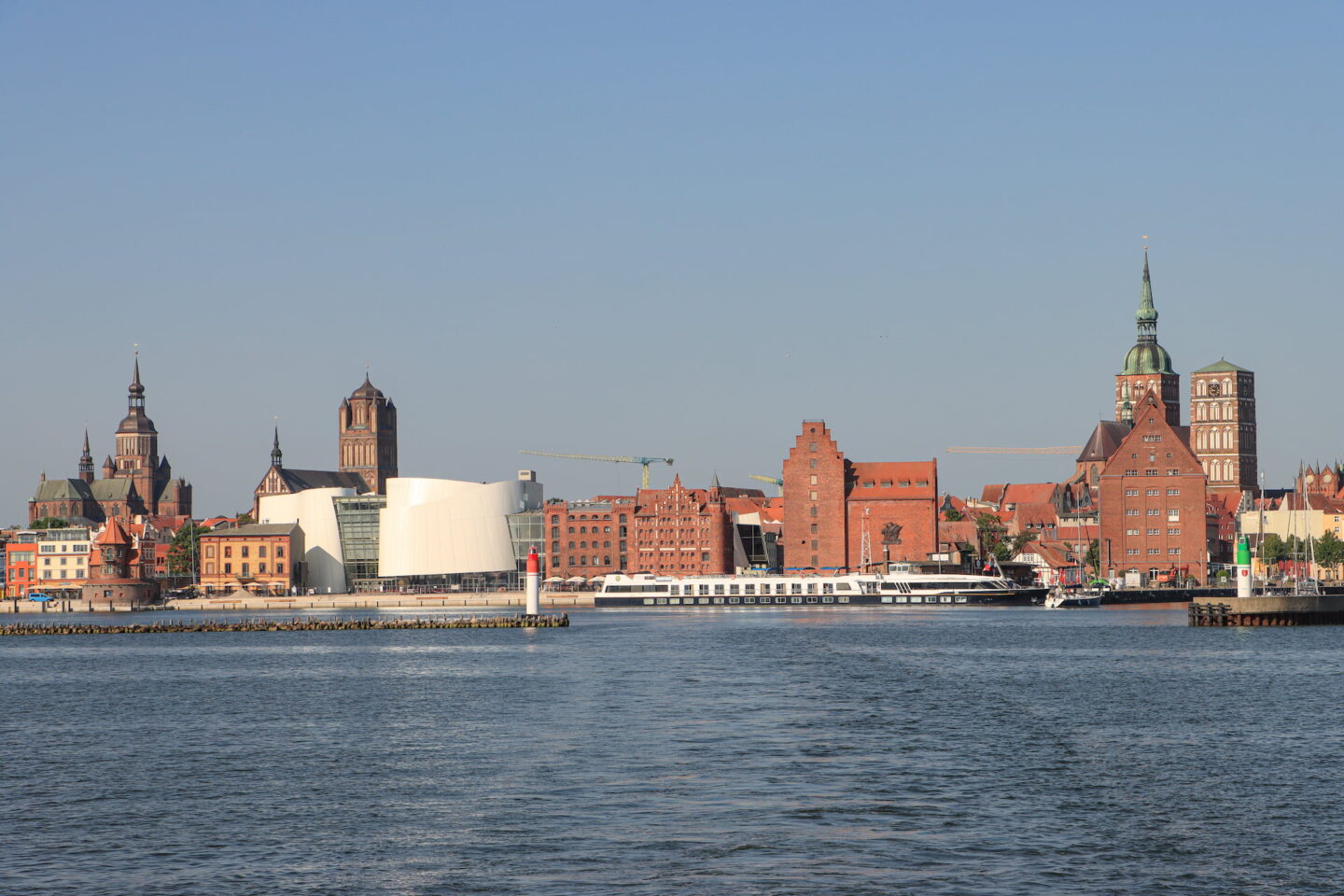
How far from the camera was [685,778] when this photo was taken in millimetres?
44375

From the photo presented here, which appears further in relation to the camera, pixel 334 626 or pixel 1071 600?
pixel 1071 600

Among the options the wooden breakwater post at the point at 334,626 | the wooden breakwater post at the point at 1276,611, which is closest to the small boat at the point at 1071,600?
the wooden breakwater post at the point at 1276,611

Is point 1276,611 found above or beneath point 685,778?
beneath

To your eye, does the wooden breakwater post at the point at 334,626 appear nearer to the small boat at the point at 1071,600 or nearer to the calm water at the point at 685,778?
the calm water at the point at 685,778

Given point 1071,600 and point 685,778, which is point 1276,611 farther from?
point 685,778

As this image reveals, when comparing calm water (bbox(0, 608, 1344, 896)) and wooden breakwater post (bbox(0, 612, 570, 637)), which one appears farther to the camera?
wooden breakwater post (bbox(0, 612, 570, 637))

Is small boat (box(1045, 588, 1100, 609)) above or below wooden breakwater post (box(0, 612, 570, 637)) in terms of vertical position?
below

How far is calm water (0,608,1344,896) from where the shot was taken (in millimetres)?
33188

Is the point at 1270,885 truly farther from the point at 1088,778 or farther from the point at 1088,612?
the point at 1088,612

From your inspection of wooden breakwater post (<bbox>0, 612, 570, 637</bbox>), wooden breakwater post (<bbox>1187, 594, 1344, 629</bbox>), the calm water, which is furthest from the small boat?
the calm water

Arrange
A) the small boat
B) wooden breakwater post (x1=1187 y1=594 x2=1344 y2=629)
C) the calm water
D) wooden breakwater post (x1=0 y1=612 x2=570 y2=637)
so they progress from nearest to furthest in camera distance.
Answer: the calm water, wooden breakwater post (x1=1187 y1=594 x2=1344 y2=629), wooden breakwater post (x1=0 y1=612 x2=570 y2=637), the small boat

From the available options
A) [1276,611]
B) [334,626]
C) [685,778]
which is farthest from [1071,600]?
[685,778]

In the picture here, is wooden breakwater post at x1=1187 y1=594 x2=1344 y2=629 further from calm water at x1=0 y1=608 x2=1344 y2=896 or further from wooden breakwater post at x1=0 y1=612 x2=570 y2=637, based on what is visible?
wooden breakwater post at x1=0 y1=612 x2=570 y2=637

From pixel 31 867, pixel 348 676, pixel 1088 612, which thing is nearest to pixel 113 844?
A: pixel 31 867
